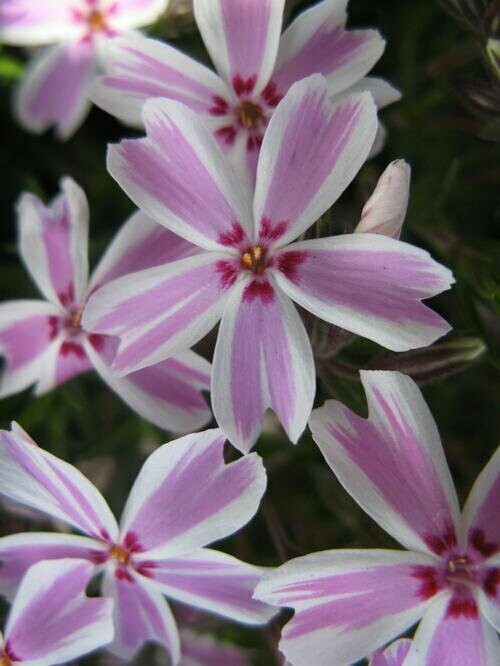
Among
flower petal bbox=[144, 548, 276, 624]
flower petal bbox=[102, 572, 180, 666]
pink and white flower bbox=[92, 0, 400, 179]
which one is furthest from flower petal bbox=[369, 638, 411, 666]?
pink and white flower bbox=[92, 0, 400, 179]

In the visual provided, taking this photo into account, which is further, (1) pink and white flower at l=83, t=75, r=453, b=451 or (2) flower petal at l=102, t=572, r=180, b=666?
(2) flower petal at l=102, t=572, r=180, b=666

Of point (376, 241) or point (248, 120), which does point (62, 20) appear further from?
point (376, 241)

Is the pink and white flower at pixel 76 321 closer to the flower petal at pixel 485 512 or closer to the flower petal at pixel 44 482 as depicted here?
the flower petal at pixel 44 482

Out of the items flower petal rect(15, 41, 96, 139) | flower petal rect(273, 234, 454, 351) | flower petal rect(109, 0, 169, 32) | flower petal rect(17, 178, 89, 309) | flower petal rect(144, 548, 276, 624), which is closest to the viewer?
flower petal rect(273, 234, 454, 351)

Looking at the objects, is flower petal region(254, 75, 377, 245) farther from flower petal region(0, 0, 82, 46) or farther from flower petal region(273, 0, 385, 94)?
flower petal region(0, 0, 82, 46)

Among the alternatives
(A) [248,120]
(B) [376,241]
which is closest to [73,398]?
(A) [248,120]

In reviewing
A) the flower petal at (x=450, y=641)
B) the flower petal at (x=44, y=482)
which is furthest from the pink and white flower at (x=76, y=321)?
the flower petal at (x=450, y=641)
